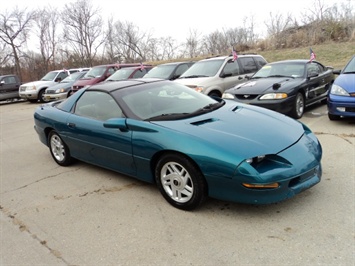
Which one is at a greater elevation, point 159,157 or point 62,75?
point 62,75

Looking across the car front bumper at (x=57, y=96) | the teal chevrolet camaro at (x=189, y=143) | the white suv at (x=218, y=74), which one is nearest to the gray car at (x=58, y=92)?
the car front bumper at (x=57, y=96)

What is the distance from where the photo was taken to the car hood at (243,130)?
3049mm

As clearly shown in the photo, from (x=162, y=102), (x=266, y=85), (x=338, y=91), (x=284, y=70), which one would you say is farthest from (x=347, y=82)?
(x=162, y=102)

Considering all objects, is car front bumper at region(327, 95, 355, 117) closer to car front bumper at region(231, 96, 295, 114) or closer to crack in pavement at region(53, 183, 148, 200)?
car front bumper at region(231, 96, 295, 114)

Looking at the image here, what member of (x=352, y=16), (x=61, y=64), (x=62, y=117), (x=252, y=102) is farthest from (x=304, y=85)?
(x=61, y=64)

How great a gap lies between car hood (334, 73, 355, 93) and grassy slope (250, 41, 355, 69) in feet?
28.8

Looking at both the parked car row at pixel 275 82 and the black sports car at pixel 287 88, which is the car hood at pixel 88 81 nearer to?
the parked car row at pixel 275 82

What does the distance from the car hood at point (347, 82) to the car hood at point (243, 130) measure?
290 centimetres

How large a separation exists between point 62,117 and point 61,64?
3261 cm

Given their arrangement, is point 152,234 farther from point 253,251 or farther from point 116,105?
point 116,105

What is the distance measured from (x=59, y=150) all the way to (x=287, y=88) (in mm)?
4836

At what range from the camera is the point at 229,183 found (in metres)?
2.92

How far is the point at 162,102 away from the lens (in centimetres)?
412

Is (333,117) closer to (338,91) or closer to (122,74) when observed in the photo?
(338,91)
